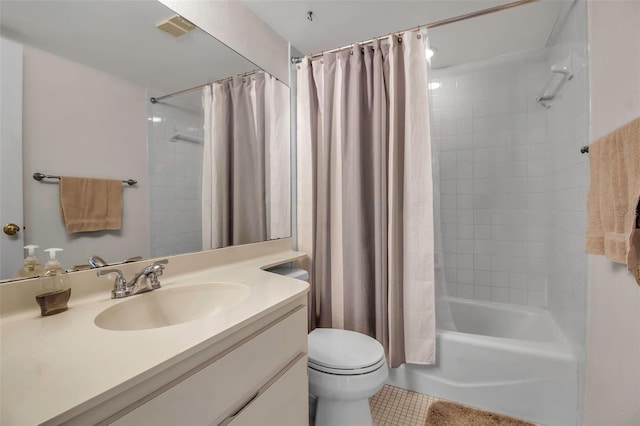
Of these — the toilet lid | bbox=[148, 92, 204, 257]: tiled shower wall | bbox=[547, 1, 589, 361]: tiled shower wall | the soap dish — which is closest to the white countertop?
the soap dish

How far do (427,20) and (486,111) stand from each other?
91 cm

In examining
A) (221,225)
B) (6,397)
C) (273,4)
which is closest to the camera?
(6,397)

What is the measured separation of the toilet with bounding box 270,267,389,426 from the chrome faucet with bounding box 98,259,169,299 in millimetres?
726

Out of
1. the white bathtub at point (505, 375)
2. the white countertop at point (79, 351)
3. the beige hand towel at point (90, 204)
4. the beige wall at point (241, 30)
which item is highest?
the beige wall at point (241, 30)

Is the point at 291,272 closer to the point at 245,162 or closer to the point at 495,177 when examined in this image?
the point at 245,162

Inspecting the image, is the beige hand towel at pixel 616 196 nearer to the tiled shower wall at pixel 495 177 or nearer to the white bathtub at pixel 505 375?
the white bathtub at pixel 505 375

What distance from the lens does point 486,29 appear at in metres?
1.67

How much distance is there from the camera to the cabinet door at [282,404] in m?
0.70

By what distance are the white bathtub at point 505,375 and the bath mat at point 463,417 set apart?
1.4 inches

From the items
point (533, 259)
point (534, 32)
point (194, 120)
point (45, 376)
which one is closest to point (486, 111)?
point (534, 32)

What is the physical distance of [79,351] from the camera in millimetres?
533

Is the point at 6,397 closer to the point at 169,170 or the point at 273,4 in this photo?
the point at 169,170

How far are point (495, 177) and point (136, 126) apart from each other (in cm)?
230

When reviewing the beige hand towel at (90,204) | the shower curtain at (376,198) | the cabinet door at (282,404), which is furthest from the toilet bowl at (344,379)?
the beige hand towel at (90,204)
